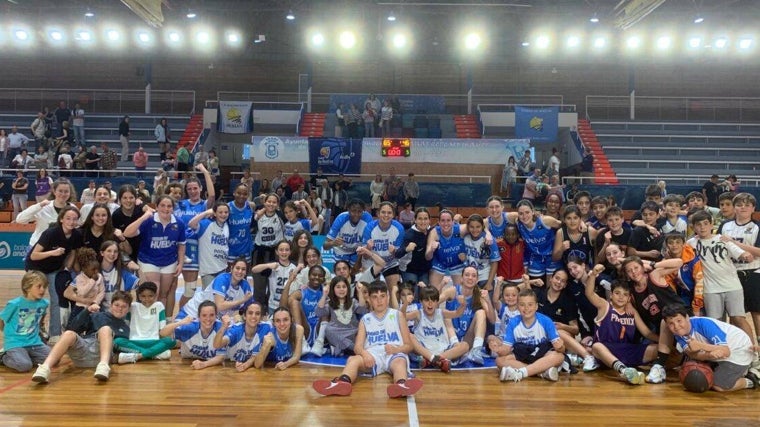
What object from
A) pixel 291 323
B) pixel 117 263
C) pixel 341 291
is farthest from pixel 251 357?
pixel 117 263

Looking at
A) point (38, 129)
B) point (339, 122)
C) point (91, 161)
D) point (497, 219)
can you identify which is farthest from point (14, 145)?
point (497, 219)

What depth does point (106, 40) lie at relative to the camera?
2456 centimetres

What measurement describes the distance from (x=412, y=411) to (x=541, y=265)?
3.22 meters

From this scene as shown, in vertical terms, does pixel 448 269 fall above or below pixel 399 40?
below

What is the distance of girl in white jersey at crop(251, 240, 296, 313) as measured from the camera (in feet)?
25.4

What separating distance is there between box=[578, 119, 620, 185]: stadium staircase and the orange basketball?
1513 cm

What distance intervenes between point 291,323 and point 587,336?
3.49 metres

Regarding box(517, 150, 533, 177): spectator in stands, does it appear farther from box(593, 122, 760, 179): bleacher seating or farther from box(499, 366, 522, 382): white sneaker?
box(499, 366, 522, 382): white sneaker

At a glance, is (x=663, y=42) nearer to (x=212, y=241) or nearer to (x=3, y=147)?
(x=212, y=241)

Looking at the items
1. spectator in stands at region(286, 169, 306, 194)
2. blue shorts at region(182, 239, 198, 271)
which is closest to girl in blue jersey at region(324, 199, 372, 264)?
blue shorts at region(182, 239, 198, 271)

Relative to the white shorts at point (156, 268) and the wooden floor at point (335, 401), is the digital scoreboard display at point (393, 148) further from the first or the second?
the wooden floor at point (335, 401)

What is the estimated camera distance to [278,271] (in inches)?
309

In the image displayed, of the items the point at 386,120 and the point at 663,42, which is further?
the point at 663,42

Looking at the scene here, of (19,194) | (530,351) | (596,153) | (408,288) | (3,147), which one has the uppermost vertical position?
(596,153)
